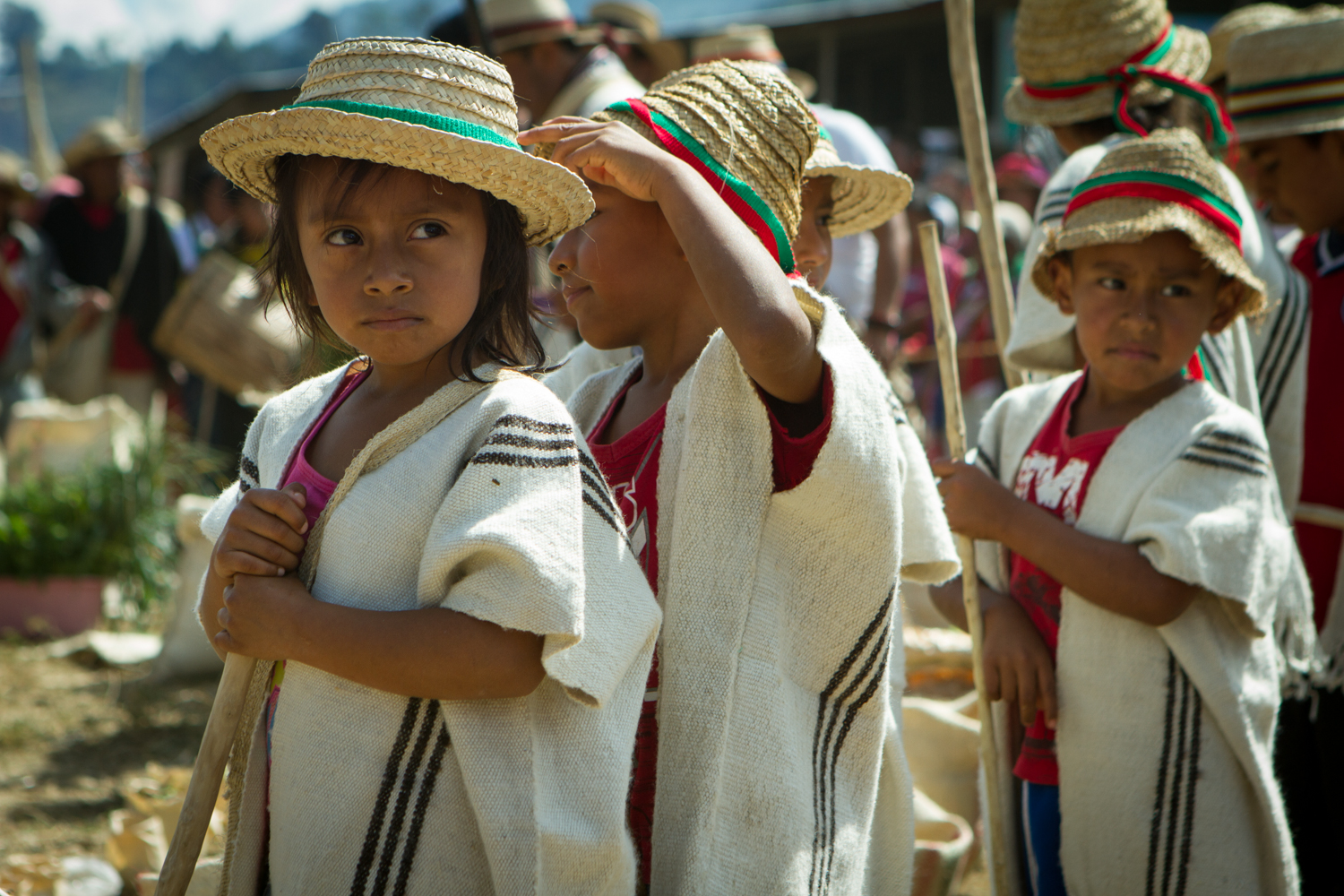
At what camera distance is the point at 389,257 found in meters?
1.43

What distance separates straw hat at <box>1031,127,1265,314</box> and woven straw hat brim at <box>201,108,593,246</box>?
1.12m

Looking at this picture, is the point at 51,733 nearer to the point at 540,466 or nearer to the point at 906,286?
the point at 540,466

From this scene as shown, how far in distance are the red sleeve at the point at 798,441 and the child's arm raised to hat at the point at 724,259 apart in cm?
2

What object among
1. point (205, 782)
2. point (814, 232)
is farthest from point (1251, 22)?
point (205, 782)

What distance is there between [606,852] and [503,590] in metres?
0.35

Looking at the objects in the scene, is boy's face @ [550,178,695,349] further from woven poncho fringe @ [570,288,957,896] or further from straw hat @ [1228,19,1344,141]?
straw hat @ [1228,19,1344,141]

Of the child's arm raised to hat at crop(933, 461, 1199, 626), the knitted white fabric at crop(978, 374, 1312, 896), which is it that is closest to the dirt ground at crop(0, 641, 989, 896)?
the knitted white fabric at crop(978, 374, 1312, 896)

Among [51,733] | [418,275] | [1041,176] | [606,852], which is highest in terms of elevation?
[1041,176]

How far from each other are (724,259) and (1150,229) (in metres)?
1.05

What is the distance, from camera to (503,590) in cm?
130

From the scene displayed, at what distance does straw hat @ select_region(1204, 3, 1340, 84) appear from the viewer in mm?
3037

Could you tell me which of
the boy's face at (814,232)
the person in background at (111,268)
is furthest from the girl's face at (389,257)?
the person in background at (111,268)

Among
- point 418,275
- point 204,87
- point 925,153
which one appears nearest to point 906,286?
point 925,153

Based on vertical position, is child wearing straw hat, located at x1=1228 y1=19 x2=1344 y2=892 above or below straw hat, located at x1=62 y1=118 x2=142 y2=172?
below
